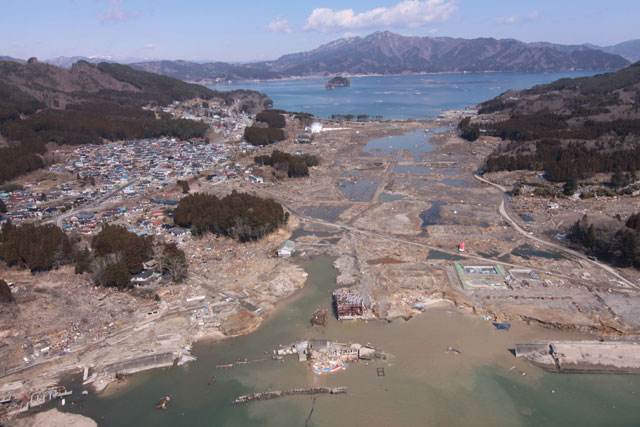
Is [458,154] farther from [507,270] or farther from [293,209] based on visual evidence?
[507,270]

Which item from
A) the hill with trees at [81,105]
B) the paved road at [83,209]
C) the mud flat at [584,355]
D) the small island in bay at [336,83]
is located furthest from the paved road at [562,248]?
the small island in bay at [336,83]

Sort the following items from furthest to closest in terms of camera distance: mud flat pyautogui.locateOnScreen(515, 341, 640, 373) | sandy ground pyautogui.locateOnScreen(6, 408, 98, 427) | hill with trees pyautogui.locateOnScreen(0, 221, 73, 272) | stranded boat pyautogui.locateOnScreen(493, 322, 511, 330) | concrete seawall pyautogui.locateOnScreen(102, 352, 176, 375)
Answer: hill with trees pyautogui.locateOnScreen(0, 221, 73, 272), stranded boat pyautogui.locateOnScreen(493, 322, 511, 330), concrete seawall pyautogui.locateOnScreen(102, 352, 176, 375), mud flat pyautogui.locateOnScreen(515, 341, 640, 373), sandy ground pyautogui.locateOnScreen(6, 408, 98, 427)

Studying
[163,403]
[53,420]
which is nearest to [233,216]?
[163,403]

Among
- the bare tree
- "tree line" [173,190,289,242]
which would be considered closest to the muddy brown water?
the bare tree

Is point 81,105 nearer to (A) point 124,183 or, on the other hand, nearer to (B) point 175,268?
(A) point 124,183

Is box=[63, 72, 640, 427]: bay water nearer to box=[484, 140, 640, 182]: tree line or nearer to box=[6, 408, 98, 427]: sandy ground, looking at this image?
box=[6, 408, 98, 427]: sandy ground
